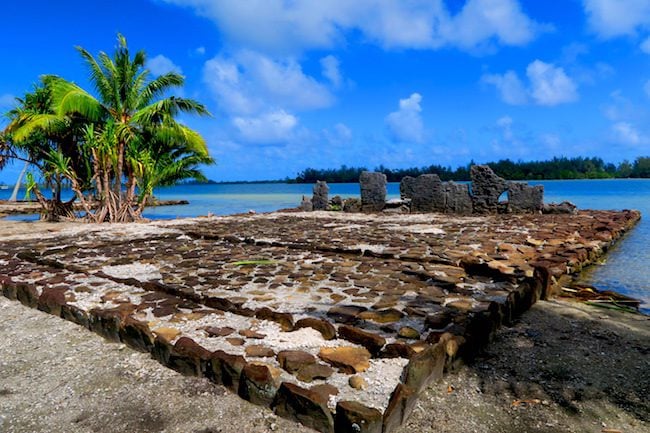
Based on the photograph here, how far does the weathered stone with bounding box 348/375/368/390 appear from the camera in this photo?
8.44 ft

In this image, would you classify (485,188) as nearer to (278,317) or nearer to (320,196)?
(320,196)

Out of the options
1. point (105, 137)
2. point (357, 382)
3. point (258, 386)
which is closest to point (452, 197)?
point (105, 137)

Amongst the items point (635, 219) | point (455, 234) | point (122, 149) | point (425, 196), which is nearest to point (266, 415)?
point (455, 234)

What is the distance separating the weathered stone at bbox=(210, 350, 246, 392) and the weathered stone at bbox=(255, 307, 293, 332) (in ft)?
2.65

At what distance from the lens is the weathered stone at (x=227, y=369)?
8.55ft

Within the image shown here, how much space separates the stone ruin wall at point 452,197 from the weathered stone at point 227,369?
1438 centimetres

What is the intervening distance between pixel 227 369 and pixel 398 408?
1.02 meters

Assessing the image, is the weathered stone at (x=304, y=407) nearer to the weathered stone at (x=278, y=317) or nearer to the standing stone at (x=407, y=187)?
the weathered stone at (x=278, y=317)

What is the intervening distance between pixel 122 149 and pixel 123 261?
913 centimetres

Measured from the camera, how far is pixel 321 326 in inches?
133

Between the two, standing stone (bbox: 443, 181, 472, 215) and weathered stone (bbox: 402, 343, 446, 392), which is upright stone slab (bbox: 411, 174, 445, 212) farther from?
weathered stone (bbox: 402, 343, 446, 392)

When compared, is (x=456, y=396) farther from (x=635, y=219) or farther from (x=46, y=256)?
(x=635, y=219)

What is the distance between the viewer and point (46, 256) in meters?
7.00

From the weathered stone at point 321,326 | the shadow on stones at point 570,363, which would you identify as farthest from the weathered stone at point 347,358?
the shadow on stones at point 570,363
